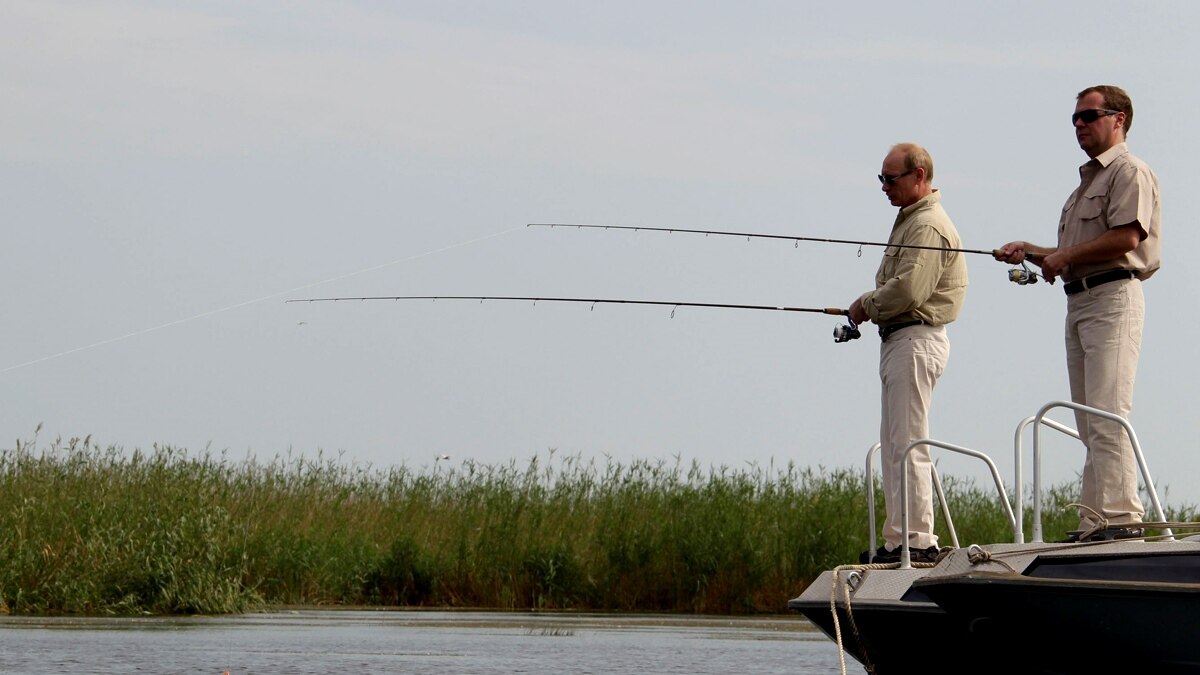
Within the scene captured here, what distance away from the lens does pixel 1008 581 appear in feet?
18.5

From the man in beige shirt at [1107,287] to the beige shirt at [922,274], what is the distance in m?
0.42

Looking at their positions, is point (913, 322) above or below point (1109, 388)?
above

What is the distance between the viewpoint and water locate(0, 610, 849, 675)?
31.3ft

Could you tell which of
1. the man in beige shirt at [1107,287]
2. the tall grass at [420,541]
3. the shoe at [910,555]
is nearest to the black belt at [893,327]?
the man in beige shirt at [1107,287]

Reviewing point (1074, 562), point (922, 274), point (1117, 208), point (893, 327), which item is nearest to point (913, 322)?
point (893, 327)

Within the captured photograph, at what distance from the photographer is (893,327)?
22.4 ft

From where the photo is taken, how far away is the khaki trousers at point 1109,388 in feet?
20.3

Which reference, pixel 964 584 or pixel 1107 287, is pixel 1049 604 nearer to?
pixel 964 584

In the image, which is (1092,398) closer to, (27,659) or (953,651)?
(953,651)

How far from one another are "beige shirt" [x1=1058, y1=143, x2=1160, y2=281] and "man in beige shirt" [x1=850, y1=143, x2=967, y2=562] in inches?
19.5

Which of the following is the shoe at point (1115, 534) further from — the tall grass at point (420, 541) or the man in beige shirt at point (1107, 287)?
the tall grass at point (420, 541)

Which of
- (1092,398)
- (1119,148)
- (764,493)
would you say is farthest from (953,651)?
(764,493)

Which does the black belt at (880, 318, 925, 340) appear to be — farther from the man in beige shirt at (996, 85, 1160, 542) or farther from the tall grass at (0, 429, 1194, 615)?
the tall grass at (0, 429, 1194, 615)

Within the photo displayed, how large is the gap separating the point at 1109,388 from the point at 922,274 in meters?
0.84
